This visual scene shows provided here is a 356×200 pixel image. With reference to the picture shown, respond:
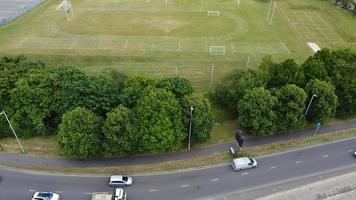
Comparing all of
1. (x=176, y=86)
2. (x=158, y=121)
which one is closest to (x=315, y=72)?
(x=176, y=86)

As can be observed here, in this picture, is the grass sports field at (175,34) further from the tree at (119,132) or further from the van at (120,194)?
the van at (120,194)

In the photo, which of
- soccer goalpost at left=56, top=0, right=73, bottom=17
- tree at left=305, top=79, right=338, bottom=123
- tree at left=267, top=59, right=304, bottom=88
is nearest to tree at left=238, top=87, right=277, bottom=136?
A: tree at left=267, top=59, right=304, bottom=88

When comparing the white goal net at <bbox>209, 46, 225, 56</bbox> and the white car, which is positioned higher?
the white goal net at <bbox>209, 46, 225, 56</bbox>

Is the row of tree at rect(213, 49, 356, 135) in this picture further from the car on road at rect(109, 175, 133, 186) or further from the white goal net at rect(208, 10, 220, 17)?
the white goal net at rect(208, 10, 220, 17)

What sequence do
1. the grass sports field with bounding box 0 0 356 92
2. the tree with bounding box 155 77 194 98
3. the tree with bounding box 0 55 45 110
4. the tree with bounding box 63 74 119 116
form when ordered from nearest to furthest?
the tree with bounding box 63 74 119 116
the tree with bounding box 155 77 194 98
the tree with bounding box 0 55 45 110
the grass sports field with bounding box 0 0 356 92

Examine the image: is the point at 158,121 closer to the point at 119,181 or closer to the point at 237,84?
the point at 119,181

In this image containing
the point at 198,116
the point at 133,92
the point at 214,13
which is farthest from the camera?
the point at 214,13

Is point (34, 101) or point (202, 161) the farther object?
point (34, 101)
